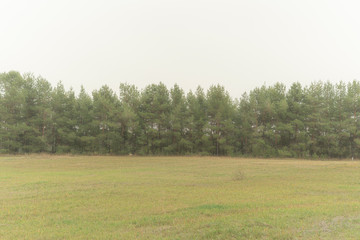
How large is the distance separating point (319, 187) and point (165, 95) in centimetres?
3343

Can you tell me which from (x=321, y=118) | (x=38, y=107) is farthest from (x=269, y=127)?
(x=38, y=107)

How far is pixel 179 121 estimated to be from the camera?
4059 centimetres

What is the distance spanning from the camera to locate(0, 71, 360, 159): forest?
121 feet

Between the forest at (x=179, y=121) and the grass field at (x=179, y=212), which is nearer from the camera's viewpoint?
the grass field at (x=179, y=212)

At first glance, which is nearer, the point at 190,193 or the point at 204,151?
the point at 190,193

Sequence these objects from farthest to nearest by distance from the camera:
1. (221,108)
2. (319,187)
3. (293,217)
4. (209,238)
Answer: (221,108) → (319,187) → (293,217) → (209,238)

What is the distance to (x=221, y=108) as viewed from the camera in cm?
3928

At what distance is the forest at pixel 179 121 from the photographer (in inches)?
1457

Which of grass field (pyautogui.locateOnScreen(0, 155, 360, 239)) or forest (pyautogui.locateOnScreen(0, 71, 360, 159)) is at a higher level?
forest (pyautogui.locateOnScreen(0, 71, 360, 159))

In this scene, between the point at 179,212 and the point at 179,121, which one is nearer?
the point at 179,212

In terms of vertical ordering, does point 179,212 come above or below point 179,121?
below

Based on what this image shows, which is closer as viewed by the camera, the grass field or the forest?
the grass field

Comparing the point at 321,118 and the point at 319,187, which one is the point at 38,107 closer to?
the point at 319,187

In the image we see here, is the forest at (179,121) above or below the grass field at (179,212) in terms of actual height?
above
